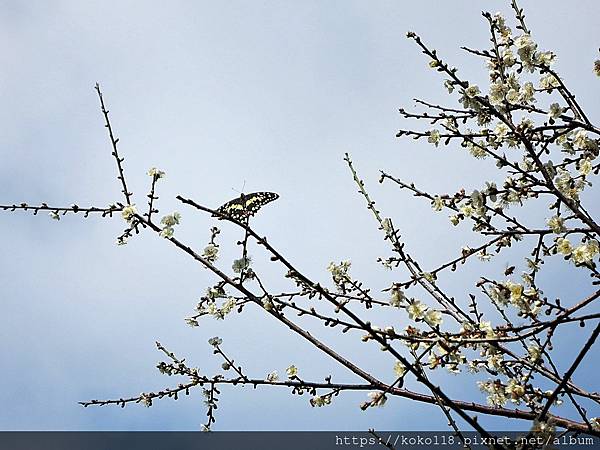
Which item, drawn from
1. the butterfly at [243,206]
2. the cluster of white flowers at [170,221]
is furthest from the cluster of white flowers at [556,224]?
the cluster of white flowers at [170,221]

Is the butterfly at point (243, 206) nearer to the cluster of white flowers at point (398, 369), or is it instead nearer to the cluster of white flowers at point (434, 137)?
the cluster of white flowers at point (398, 369)

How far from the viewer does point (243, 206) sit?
2604 millimetres

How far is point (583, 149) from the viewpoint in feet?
13.0

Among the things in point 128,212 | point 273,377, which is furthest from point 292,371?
point 128,212

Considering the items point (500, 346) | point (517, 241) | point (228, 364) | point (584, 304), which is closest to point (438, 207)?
point (517, 241)

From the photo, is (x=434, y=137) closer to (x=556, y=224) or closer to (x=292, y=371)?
(x=556, y=224)

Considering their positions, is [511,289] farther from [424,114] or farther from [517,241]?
[424,114]

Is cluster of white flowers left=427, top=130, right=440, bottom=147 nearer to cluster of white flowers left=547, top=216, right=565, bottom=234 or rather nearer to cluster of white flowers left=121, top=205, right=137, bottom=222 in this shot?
cluster of white flowers left=547, top=216, right=565, bottom=234

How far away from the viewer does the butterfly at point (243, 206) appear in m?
2.63

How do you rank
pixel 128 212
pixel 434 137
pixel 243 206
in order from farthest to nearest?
pixel 434 137
pixel 128 212
pixel 243 206

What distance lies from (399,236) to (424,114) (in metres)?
1.15

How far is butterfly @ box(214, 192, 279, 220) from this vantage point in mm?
2627

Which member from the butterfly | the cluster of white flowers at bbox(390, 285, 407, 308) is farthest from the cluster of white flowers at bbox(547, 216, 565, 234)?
the butterfly

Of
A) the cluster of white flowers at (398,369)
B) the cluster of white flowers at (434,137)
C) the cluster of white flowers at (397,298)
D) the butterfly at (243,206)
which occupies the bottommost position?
the cluster of white flowers at (398,369)
